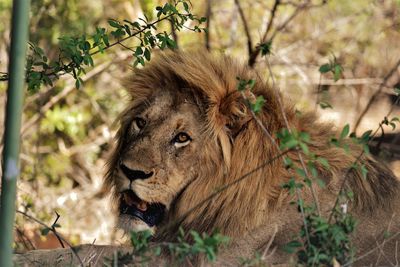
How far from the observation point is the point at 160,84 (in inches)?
177

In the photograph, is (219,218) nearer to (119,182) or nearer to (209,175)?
(209,175)

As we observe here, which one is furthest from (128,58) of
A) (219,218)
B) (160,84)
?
(219,218)

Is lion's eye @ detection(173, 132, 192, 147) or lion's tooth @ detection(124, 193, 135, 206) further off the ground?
lion's eye @ detection(173, 132, 192, 147)

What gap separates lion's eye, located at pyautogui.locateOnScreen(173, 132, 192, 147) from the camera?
421 centimetres

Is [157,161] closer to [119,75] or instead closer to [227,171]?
[227,171]

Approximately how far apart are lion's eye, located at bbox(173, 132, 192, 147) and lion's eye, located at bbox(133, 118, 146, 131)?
232 millimetres

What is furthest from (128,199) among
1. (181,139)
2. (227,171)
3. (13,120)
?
(13,120)

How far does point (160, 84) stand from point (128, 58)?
3502 mm

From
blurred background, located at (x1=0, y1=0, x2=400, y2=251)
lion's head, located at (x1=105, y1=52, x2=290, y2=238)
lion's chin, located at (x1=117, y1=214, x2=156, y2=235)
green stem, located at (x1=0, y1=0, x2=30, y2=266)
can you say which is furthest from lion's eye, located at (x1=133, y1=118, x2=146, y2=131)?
blurred background, located at (x1=0, y1=0, x2=400, y2=251)

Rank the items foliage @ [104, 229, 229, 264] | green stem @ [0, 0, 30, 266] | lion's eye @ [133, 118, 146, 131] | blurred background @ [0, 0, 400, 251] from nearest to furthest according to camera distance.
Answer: green stem @ [0, 0, 30, 266]
foliage @ [104, 229, 229, 264]
lion's eye @ [133, 118, 146, 131]
blurred background @ [0, 0, 400, 251]

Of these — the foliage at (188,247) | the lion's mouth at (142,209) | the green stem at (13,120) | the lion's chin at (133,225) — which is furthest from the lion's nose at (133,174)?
the green stem at (13,120)

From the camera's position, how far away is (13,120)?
8.73 feet

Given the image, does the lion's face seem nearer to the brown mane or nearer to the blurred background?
the brown mane

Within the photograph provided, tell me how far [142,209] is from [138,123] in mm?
467
